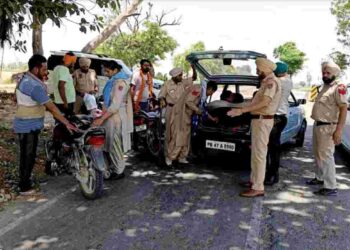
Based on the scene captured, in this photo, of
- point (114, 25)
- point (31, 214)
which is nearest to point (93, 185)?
point (31, 214)

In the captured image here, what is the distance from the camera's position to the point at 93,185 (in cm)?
479

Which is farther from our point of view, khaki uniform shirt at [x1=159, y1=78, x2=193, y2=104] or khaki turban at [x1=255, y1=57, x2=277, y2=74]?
khaki uniform shirt at [x1=159, y1=78, x2=193, y2=104]

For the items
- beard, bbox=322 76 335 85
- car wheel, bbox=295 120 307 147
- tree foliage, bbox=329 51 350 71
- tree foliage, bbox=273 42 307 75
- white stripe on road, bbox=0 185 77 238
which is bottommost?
white stripe on road, bbox=0 185 77 238

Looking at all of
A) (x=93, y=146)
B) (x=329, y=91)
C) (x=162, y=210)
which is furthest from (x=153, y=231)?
(x=329, y=91)

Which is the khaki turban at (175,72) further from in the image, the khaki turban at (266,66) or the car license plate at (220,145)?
the khaki turban at (266,66)

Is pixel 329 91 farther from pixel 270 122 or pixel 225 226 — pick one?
pixel 225 226

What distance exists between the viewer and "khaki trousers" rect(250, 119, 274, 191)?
5.13 metres

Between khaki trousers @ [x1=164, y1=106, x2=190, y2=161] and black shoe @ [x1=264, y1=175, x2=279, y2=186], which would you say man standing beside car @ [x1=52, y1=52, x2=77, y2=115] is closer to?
khaki trousers @ [x1=164, y1=106, x2=190, y2=161]

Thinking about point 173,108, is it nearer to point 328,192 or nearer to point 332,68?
point 332,68

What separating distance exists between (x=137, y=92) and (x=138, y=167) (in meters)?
1.96

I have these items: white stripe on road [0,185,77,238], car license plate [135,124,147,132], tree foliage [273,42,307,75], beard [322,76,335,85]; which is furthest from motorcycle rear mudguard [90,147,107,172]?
tree foliage [273,42,307,75]

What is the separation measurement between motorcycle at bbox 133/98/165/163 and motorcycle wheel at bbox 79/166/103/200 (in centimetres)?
193

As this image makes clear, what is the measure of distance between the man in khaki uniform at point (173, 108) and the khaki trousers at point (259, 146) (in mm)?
1569

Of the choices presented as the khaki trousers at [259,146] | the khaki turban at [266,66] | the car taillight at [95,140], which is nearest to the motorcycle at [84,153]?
the car taillight at [95,140]
